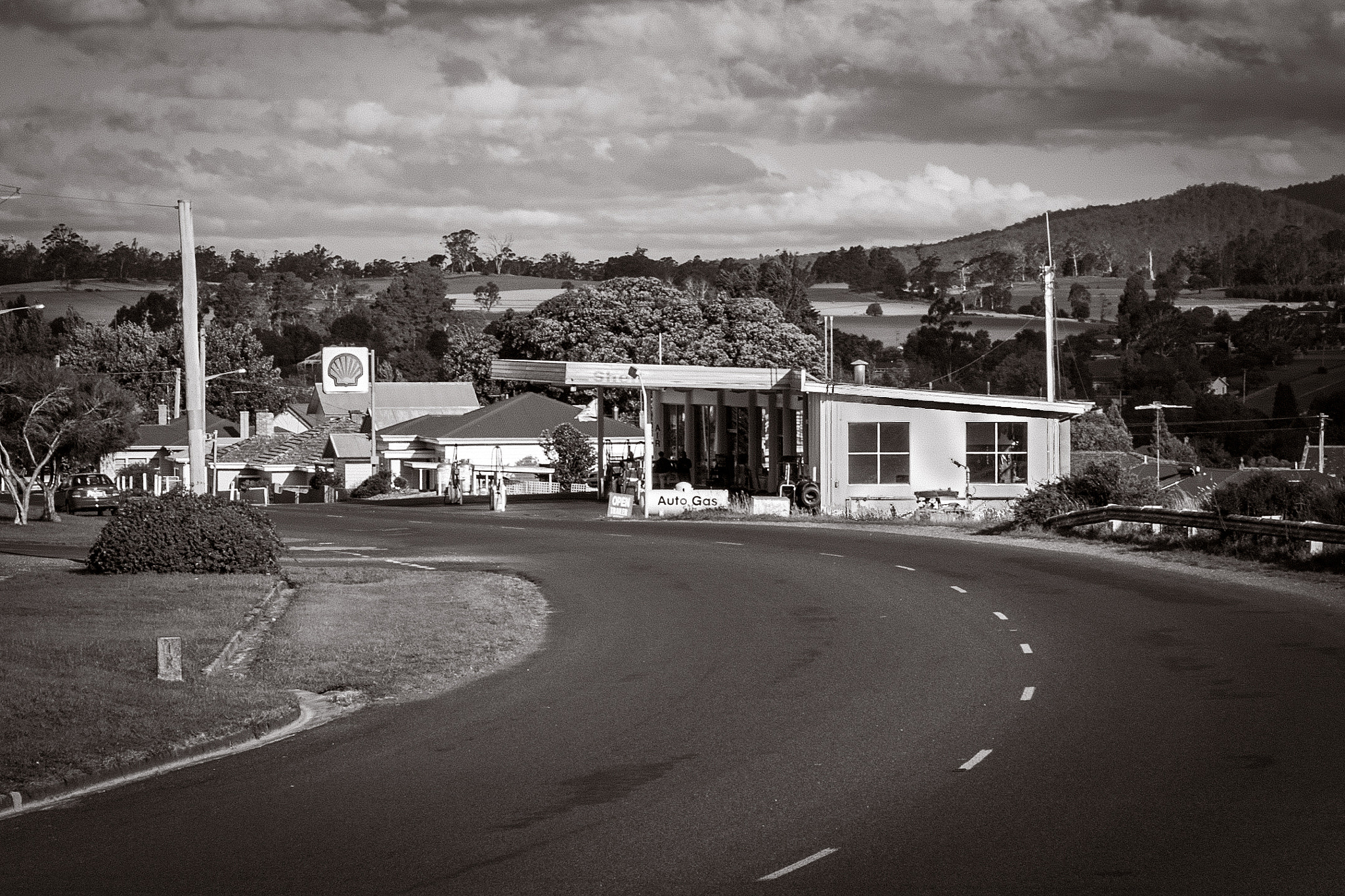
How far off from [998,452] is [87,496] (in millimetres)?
32151

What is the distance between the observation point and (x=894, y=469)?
4406 cm

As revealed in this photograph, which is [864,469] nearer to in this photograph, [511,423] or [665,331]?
[511,423]

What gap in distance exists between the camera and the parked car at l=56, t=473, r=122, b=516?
2092 inches

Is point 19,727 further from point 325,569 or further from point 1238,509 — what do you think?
point 1238,509

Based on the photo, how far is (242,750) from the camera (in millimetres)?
11883

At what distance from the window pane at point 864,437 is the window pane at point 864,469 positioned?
0.21 meters

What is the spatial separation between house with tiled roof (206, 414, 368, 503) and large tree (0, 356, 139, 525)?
31593 millimetres

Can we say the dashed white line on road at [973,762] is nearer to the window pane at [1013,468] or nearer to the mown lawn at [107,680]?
the mown lawn at [107,680]

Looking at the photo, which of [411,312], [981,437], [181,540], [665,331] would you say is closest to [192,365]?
[181,540]

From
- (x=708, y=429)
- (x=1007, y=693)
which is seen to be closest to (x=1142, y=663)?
(x=1007, y=693)

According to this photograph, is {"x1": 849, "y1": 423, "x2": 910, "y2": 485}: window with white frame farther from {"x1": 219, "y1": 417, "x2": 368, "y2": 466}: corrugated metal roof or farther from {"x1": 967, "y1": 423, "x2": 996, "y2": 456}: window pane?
{"x1": 219, "y1": 417, "x2": 368, "y2": 466}: corrugated metal roof

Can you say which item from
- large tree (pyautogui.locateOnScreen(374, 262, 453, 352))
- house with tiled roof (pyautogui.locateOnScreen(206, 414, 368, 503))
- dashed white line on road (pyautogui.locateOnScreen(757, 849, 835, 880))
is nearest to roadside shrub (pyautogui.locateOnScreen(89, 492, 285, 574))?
dashed white line on road (pyautogui.locateOnScreen(757, 849, 835, 880))

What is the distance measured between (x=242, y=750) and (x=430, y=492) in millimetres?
60379

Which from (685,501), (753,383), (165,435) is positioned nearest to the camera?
(685,501)
